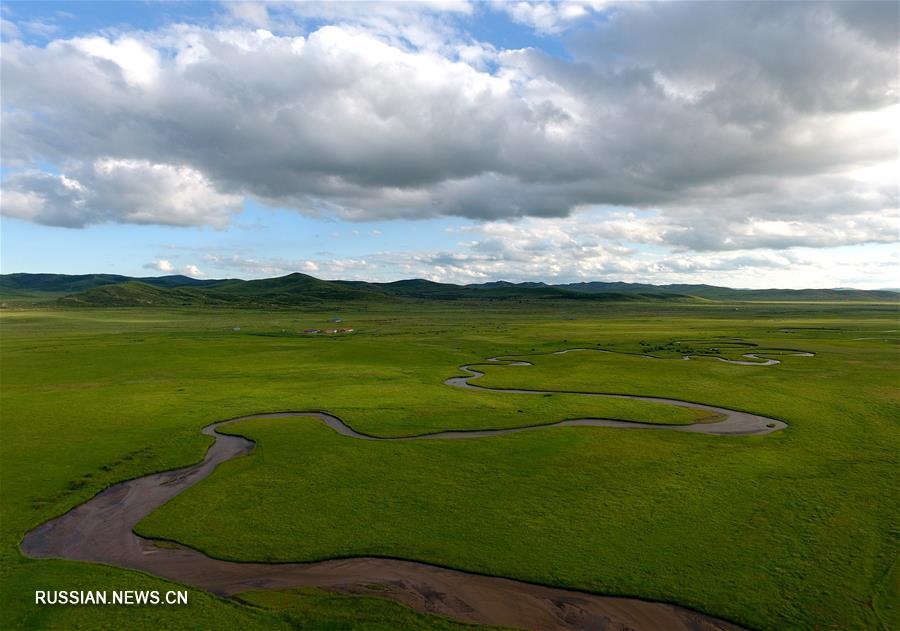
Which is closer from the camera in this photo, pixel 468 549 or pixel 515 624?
pixel 515 624

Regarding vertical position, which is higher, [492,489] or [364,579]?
[492,489]

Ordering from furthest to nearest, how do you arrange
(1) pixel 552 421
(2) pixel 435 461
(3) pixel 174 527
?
(1) pixel 552 421, (2) pixel 435 461, (3) pixel 174 527

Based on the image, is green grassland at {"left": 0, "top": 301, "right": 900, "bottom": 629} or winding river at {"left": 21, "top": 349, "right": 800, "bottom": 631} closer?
winding river at {"left": 21, "top": 349, "right": 800, "bottom": 631}

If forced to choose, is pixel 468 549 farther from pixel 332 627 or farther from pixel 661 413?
pixel 661 413

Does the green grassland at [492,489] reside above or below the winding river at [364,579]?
above

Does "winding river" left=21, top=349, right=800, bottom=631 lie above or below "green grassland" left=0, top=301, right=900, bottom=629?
below

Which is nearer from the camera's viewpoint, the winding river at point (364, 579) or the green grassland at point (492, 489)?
the winding river at point (364, 579)

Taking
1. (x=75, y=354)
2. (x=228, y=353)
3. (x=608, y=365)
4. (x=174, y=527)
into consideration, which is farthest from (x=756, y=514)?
(x=75, y=354)

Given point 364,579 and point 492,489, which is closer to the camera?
point 364,579
